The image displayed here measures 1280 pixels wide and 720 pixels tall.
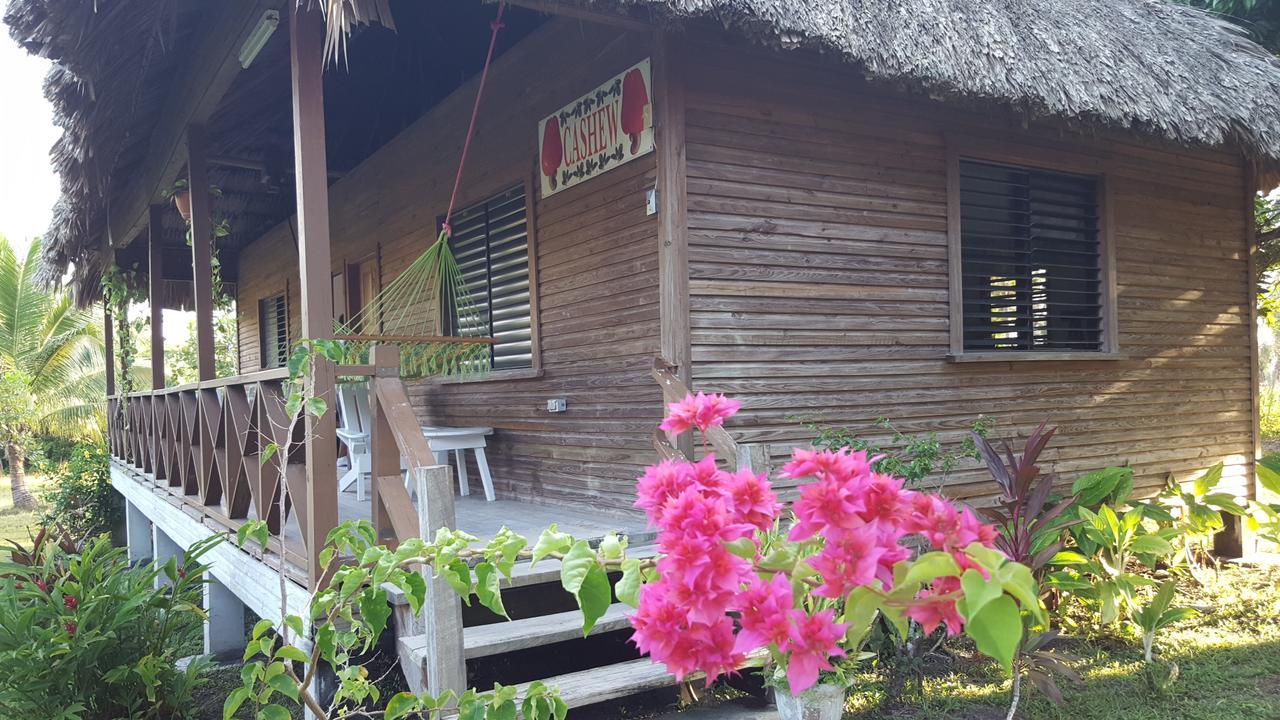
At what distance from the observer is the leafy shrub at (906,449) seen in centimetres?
383

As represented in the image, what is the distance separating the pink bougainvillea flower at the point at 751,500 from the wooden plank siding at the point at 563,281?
280 centimetres

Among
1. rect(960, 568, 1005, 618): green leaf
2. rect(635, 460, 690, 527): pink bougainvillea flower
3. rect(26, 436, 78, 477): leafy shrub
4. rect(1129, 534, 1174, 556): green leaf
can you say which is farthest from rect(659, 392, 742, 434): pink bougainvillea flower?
rect(26, 436, 78, 477): leafy shrub

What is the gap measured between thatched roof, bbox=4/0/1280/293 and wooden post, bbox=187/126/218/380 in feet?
1.46

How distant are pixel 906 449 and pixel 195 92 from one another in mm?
Answer: 4004

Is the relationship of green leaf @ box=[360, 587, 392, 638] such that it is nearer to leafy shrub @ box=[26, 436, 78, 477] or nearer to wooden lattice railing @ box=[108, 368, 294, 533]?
wooden lattice railing @ box=[108, 368, 294, 533]

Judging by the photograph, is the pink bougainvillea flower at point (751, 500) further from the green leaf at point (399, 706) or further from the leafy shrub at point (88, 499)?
the leafy shrub at point (88, 499)

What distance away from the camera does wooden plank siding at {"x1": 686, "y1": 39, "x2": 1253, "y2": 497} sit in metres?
4.07

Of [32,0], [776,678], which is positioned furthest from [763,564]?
[32,0]

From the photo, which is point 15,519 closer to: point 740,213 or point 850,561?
point 740,213

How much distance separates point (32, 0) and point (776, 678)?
4.12 metres

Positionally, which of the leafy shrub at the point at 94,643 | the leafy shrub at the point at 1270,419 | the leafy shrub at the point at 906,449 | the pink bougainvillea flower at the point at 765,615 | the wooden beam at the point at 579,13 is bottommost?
the leafy shrub at the point at 1270,419

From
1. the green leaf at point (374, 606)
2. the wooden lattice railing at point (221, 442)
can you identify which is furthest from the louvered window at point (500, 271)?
the green leaf at point (374, 606)

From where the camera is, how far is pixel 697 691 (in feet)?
10.3

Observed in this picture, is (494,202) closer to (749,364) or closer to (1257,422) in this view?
(749,364)
